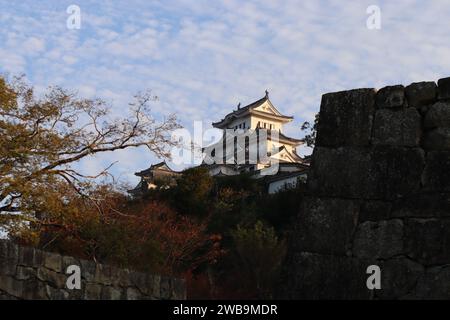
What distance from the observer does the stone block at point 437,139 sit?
147 inches

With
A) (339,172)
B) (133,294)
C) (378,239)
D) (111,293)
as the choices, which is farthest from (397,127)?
(133,294)

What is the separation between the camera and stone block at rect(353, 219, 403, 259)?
369 centimetres

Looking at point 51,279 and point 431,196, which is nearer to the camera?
point 431,196

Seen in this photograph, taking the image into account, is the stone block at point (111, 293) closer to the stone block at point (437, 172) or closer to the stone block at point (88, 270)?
the stone block at point (88, 270)

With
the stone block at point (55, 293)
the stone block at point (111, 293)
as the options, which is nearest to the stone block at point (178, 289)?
the stone block at point (111, 293)

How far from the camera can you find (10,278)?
6.02 meters

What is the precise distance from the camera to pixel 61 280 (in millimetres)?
6602

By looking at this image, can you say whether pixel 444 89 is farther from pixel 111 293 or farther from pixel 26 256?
pixel 111 293

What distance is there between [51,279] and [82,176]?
8495 millimetres

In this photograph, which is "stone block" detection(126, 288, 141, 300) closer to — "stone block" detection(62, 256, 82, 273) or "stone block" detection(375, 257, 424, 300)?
"stone block" detection(62, 256, 82, 273)

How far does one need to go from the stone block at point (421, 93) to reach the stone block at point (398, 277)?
0.93 m

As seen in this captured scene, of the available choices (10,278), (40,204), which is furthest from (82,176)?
(10,278)

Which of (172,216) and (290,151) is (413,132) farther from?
(290,151)

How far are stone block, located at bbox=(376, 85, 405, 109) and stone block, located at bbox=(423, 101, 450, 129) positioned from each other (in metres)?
0.16
